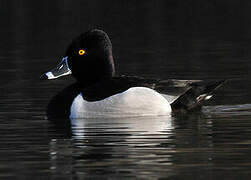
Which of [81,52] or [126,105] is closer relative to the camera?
[126,105]

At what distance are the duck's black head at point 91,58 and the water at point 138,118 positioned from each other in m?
0.67

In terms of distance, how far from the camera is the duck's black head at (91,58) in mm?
14773

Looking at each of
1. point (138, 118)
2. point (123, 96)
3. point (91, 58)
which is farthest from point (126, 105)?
point (91, 58)

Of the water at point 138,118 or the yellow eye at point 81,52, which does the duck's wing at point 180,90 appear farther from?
the yellow eye at point 81,52

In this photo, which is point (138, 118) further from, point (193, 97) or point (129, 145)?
point (129, 145)

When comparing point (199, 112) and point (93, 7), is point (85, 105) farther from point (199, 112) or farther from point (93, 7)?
point (93, 7)

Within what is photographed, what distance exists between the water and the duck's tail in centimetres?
14

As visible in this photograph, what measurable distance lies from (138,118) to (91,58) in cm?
132

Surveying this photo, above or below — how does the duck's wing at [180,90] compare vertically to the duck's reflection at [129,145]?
above

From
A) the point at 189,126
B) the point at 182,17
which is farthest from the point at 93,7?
the point at 189,126

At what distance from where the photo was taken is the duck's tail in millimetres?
14242

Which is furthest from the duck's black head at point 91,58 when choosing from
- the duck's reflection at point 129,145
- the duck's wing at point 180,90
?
the duck's reflection at point 129,145

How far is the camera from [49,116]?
46.8 ft

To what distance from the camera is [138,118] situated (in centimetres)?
1390
